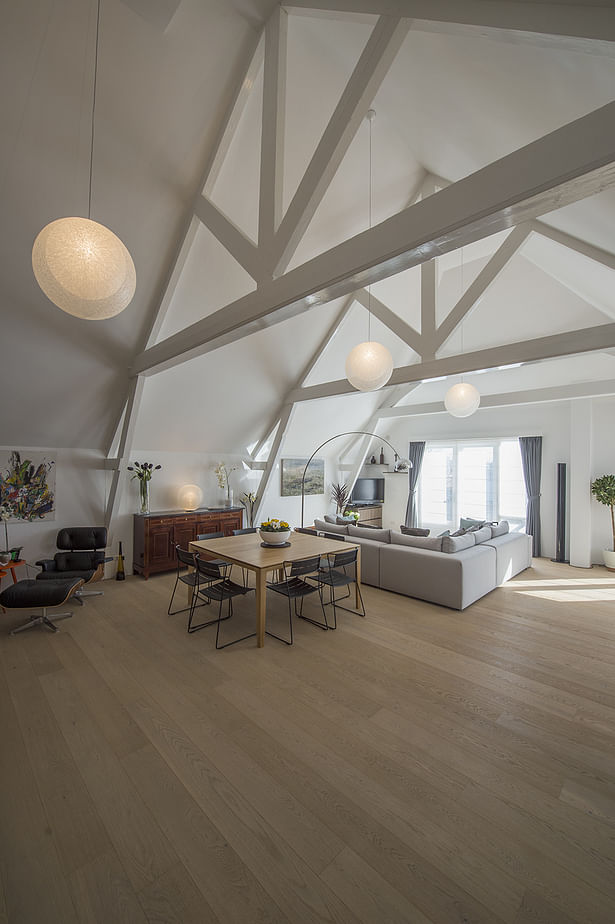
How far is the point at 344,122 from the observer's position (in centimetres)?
237

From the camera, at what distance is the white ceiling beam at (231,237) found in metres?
2.92

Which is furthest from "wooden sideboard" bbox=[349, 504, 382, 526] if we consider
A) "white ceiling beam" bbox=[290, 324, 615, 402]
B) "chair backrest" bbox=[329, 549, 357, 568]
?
"chair backrest" bbox=[329, 549, 357, 568]

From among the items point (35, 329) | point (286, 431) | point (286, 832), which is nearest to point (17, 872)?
point (286, 832)

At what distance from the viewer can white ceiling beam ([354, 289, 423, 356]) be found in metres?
5.26

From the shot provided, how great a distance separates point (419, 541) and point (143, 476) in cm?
426

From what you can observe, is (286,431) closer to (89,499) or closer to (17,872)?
(89,499)

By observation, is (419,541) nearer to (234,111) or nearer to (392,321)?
(392,321)

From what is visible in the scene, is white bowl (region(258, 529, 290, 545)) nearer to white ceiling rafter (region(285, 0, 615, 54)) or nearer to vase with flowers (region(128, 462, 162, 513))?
vase with flowers (region(128, 462, 162, 513))

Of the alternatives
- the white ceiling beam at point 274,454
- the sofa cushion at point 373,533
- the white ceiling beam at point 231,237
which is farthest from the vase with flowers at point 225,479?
the white ceiling beam at point 231,237

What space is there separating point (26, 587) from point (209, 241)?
415 centimetres

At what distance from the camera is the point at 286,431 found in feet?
23.3

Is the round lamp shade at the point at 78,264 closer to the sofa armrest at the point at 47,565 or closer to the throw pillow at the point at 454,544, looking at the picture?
the sofa armrest at the point at 47,565

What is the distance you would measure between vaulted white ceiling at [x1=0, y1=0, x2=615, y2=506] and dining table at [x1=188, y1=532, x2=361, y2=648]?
2.40 meters

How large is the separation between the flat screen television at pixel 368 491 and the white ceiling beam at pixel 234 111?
7176 mm
